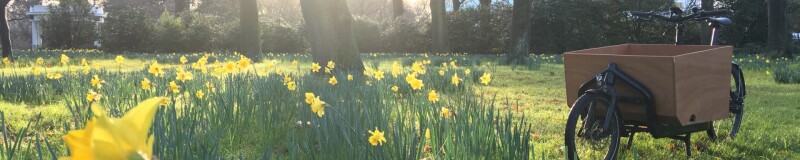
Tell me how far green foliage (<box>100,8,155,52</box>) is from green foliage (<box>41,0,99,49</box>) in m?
3.72

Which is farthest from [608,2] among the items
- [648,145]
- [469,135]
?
[469,135]

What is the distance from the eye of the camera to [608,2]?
22.6 meters

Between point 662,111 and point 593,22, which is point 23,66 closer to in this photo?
point 662,111

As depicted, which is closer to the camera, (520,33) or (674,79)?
(674,79)

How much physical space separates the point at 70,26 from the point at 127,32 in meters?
5.27

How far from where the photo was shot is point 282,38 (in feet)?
78.0

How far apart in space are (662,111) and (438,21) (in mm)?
17215

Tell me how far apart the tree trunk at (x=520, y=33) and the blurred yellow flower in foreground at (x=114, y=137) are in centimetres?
1221

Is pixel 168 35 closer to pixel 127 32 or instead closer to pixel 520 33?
pixel 127 32

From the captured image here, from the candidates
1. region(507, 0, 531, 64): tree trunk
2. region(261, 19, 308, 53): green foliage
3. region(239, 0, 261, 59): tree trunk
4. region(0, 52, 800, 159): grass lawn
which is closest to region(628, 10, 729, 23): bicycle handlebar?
region(0, 52, 800, 159): grass lawn

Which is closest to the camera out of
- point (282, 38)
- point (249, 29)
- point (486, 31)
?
point (249, 29)

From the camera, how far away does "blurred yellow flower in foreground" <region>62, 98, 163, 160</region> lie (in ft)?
1.57

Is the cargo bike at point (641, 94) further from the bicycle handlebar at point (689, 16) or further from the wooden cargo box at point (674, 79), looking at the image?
the bicycle handlebar at point (689, 16)

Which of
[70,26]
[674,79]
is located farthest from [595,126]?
[70,26]
